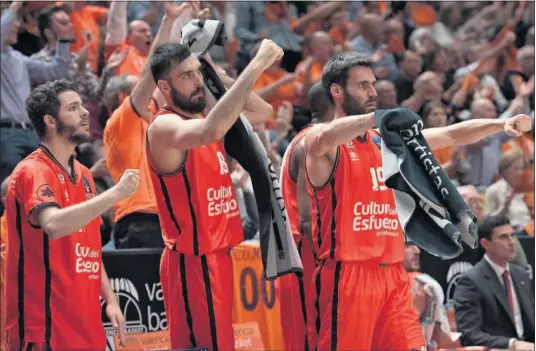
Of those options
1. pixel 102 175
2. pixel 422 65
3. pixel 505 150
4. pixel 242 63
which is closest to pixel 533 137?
pixel 505 150

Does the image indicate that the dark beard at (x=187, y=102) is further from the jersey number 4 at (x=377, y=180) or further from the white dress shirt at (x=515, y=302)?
the white dress shirt at (x=515, y=302)

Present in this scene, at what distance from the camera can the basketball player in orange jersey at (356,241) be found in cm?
692

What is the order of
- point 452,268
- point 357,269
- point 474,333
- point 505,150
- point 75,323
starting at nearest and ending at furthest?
point 75,323, point 357,269, point 474,333, point 452,268, point 505,150

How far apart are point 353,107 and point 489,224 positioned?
10.6ft

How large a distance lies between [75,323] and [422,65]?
32.8 ft

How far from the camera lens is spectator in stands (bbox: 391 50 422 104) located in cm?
1441

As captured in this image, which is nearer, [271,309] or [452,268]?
[271,309]

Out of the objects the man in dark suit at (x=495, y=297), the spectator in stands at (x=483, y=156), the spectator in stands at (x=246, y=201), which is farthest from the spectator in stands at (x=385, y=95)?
the man in dark suit at (x=495, y=297)

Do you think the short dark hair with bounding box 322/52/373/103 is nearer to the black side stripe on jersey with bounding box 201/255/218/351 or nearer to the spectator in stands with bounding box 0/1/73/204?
A: the black side stripe on jersey with bounding box 201/255/218/351

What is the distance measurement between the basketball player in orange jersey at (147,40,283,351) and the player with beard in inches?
18.4

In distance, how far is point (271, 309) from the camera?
966 centimetres

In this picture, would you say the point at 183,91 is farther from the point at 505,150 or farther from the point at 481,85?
the point at 481,85

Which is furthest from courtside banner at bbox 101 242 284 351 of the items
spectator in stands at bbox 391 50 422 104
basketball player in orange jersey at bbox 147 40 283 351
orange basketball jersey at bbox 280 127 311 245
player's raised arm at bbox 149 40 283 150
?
spectator in stands at bbox 391 50 422 104

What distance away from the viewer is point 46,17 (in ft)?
37.4
